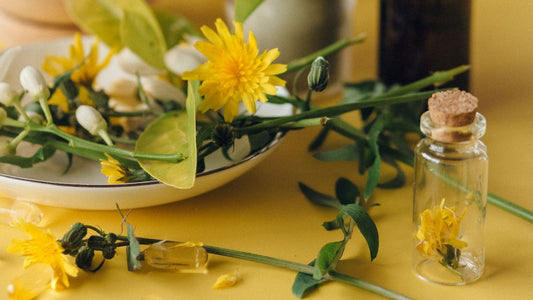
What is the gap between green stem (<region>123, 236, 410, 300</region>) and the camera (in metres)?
0.47

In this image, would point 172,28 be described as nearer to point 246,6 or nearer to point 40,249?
point 246,6

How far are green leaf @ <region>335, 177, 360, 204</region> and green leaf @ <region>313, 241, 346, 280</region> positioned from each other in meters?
0.09

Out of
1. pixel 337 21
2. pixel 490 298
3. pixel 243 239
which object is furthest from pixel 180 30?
pixel 490 298

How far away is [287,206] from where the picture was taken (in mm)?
597

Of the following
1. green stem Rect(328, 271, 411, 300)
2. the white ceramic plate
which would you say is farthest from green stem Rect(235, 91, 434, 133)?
green stem Rect(328, 271, 411, 300)

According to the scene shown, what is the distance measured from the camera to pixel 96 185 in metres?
0.51

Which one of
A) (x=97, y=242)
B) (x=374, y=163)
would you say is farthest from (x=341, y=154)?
(x=97, y=242)

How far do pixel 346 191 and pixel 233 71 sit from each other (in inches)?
6.1

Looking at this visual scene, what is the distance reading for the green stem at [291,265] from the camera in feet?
1.53

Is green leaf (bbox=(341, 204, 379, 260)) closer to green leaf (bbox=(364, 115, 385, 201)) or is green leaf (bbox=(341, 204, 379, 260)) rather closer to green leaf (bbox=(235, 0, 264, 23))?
green leaf (bbox=(364, 115, 385, 201))

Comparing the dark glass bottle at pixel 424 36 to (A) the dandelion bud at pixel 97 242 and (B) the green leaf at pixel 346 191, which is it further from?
(A) the dandelion bud at pixel 97 242

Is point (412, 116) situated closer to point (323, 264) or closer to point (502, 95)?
point (502, 95)

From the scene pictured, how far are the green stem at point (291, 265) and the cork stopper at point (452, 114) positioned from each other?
0.11 metres

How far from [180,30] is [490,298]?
46 centimetres
